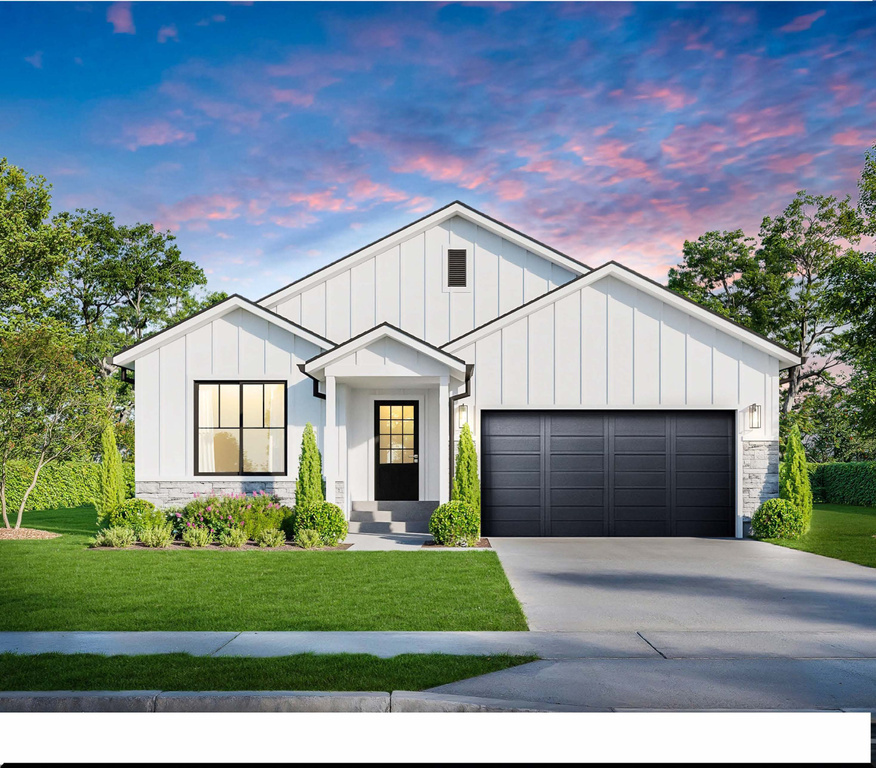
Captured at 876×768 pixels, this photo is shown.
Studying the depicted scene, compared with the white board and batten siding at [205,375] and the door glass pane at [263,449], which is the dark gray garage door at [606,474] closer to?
the white board and batten siding at [205,375]

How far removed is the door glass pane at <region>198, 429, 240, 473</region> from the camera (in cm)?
1641

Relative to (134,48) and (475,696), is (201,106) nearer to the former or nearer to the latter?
(134,48)

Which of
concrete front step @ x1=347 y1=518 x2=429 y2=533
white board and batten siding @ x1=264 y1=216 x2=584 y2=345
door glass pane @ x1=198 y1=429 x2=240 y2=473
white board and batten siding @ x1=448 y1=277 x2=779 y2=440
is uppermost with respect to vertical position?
white board and batten siding @ x1=264 y1=216 x2=584 y2=345

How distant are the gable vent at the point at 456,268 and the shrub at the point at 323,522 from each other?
7.25 meters

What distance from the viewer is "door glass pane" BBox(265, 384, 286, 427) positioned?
16500 millimetres

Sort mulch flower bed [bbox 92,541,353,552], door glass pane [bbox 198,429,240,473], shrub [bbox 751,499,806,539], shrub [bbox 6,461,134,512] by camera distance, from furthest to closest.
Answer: shrub [bbox 6,461,134,512]
door glass pane [bbox 198,429,240,473]
shrub [bbox 751,499,806,539]
mulch flower bed [bbox 92,541,353,552]

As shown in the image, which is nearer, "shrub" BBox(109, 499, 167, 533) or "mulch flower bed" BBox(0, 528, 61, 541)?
"shrub" BBox(109, 499, 167, 533)

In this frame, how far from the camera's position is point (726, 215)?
32.5 m

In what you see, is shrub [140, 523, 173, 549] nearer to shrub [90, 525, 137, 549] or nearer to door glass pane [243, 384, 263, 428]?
shrub [90, 525, 137, 549]

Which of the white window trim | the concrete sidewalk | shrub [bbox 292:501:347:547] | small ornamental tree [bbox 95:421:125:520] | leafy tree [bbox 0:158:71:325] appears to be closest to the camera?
the concrete sidewalk

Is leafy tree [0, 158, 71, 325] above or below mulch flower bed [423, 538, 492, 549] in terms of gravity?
above

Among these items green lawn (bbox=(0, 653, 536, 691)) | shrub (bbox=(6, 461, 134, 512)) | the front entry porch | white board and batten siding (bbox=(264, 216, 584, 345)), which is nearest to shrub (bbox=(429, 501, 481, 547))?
the front entry porch

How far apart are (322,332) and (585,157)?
25.7 feet

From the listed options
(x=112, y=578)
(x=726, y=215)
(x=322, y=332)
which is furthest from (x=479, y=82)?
(x=726, y=215)
